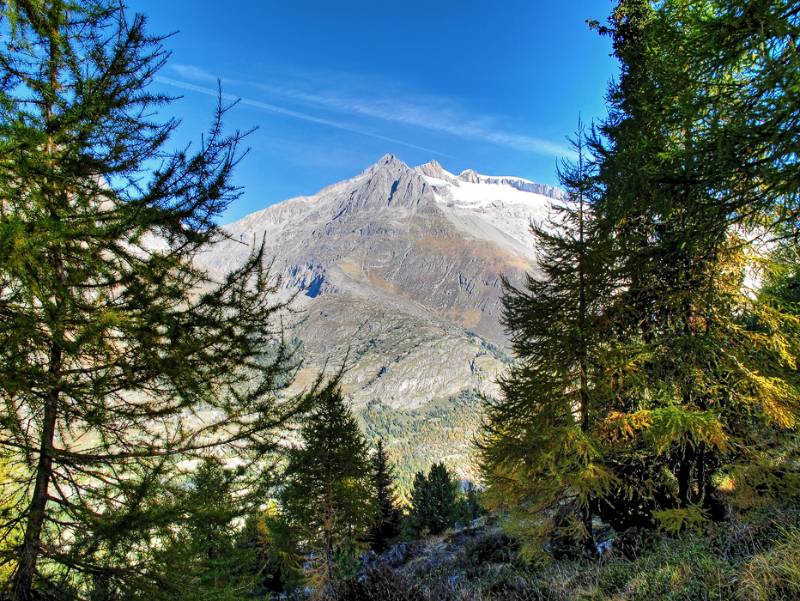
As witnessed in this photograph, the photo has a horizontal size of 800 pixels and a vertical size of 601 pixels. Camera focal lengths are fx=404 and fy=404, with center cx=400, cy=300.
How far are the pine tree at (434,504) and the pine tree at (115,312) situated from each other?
36.8 metres

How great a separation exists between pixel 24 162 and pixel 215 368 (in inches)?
90.0

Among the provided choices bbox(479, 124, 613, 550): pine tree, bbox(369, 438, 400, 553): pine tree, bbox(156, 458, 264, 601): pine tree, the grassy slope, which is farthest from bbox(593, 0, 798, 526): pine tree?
bbox(369, 438, 400, 553): pine tree

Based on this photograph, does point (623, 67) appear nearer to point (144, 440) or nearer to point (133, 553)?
point (144, 440)

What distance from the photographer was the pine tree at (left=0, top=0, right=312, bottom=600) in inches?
128

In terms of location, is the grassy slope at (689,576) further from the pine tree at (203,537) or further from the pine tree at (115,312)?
the pine tree at (115,312)

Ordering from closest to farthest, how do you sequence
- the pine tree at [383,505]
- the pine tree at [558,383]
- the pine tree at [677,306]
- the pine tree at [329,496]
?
the pine tree at [677,306] < the pine tree at [558,383] < the pine tree at [329,496] < the pine tree at [383,505]

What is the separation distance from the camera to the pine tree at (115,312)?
3.26 metres

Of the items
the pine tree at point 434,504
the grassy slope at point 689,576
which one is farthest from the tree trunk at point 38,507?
the pine tree at point 434,504

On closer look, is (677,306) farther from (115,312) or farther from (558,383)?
(115,312)

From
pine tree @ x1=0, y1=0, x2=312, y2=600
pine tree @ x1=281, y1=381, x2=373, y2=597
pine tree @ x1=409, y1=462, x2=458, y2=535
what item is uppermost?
pine tree @ x1=0, y1=0, x2=312, y2=600

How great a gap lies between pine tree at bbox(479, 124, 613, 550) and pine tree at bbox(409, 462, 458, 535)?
29892 mm

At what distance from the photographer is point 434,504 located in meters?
38.8

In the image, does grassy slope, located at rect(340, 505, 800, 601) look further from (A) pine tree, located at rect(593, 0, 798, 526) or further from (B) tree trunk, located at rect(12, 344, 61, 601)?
(B) tree trunk, located at rect(12, 344, 61, 601)

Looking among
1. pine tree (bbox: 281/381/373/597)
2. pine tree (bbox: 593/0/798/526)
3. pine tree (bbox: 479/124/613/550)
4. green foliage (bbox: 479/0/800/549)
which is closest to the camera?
pine tree (bbox: 593/0/798/526)
